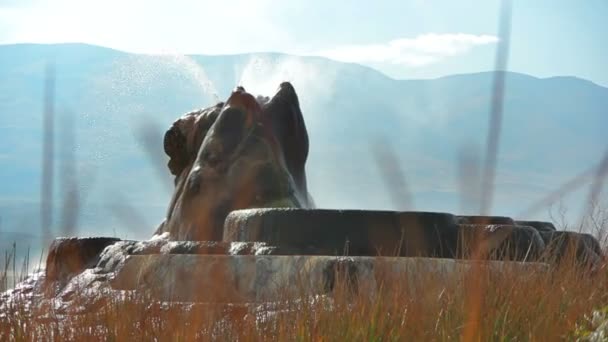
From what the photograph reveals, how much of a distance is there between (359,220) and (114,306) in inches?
227

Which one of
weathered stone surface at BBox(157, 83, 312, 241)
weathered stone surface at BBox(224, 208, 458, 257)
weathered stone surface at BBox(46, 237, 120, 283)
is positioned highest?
weathered stone surface at BBox(157, 83, 312, 241)

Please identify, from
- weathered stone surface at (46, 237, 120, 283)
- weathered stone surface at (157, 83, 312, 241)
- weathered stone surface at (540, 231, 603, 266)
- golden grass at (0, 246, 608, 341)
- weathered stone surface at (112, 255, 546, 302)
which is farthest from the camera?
weathered stone surface at (157, 83, 312, 241)

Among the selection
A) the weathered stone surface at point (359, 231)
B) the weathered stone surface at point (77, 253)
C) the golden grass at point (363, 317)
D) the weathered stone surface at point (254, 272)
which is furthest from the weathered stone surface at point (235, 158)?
the golden grass at point (363, 317)

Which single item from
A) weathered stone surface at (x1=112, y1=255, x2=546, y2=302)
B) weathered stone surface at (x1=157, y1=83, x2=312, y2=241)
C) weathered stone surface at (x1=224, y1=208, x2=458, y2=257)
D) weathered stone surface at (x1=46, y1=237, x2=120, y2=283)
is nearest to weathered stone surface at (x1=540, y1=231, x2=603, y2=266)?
weathered stone surface at (x1=112, y1=255, x2=546, y2=302)

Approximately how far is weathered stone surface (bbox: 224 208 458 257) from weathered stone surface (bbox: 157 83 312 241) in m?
3.76

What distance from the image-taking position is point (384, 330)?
412cm

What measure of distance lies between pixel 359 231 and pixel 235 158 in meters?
5.59

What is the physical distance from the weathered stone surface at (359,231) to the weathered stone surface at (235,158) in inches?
148

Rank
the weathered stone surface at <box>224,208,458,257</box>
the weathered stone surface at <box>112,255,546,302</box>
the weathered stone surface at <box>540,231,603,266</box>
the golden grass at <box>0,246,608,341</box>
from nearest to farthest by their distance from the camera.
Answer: the golden grass at <box>0,246,608,341</box> → the weathered stone surface at <box>540,231,603,266</box> → the weathered stone surface at <box>112,255,546,302</box> → the weathered stone surface at <box>224,208,458,257</box>

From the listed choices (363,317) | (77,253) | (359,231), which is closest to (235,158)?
(77,253)

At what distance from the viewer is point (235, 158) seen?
51.1 ft

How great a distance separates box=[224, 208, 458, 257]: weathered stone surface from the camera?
10.3 metres

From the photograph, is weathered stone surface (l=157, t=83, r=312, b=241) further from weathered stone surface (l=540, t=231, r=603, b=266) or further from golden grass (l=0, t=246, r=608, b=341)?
golden grass (l=0, t=246, r=608, b=341)

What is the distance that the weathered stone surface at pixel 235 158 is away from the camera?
49.4ft
